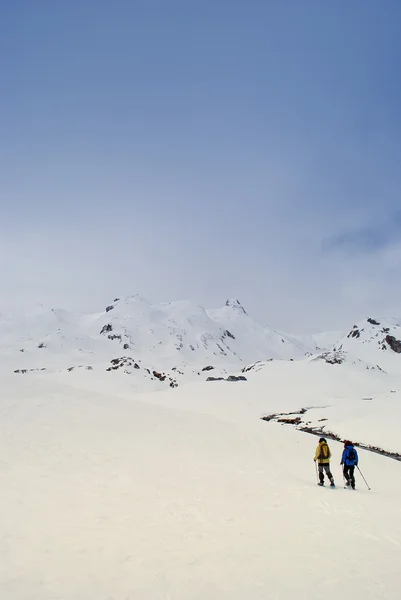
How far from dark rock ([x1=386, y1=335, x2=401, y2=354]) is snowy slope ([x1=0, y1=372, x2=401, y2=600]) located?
140281mm

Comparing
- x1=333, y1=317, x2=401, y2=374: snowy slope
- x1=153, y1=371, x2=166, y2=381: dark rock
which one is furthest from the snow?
x1=333, y1=317, x2=401, y2=374: snowy slope

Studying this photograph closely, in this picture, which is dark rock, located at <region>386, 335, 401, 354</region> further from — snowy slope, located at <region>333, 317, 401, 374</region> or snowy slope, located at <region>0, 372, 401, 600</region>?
snowy slope, located at <region>0, 372, 401, 600</region>

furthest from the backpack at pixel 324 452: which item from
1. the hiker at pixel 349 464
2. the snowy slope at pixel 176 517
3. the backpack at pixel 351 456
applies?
the snowy slope at pixel 176 517

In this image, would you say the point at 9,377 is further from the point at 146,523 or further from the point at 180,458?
the point at 146,523

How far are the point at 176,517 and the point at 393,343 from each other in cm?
16192

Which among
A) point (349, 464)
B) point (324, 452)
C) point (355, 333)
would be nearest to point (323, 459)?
point (324, 452)

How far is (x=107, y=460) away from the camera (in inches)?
665

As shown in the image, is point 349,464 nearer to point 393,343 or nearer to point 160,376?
point 160,376

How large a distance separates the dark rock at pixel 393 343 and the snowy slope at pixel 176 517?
14028cm

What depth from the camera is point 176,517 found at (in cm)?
1056

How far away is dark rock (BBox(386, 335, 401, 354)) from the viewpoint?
489 ft

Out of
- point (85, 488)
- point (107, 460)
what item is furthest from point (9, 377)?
point (85, 488)

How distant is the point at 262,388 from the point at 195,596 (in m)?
55.4

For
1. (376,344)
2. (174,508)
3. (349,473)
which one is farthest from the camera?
(376,344)
